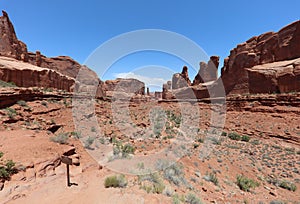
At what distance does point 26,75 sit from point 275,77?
36.0m

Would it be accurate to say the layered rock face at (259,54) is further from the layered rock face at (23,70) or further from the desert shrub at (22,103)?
the desert shrub at (22,103)

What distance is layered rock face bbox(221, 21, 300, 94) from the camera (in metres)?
20.4

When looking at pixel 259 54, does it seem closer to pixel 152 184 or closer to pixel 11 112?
pixel 152 184

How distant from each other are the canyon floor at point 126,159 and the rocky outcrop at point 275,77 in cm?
462

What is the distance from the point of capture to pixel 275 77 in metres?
19.4

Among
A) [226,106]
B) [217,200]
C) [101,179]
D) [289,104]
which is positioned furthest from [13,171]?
[226,106]

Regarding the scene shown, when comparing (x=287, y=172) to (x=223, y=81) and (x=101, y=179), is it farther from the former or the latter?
(x=223, y=81)

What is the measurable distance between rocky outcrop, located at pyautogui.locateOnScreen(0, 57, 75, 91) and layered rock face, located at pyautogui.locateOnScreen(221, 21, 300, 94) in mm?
Result: 34085

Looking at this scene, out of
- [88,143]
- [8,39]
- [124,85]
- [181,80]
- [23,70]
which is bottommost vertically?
[88,143]

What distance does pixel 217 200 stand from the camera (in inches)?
175

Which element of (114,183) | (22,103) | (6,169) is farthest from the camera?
(22,103)

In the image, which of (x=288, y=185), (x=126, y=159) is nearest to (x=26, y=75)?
(x=126, y=159)

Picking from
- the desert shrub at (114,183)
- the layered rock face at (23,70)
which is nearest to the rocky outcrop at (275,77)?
the desert shrub at (114,183)

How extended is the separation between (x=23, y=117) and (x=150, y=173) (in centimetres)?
949
